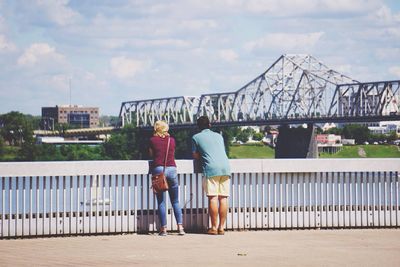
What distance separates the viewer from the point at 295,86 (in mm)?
140250

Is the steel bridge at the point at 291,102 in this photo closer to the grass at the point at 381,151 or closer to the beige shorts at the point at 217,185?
the grass at the point at 381,151

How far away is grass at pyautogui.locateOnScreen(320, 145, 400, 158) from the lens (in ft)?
441

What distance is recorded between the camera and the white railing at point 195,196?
11281 mm

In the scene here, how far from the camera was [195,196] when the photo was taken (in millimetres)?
11922

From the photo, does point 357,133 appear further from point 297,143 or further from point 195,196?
point 195,196

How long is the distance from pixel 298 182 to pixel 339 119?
308 feet

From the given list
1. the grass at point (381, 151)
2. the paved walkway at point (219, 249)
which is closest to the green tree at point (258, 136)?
the grass at point (381, 151)

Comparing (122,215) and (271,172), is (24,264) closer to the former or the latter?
(122,215)

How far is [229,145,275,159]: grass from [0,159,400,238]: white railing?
125 meters

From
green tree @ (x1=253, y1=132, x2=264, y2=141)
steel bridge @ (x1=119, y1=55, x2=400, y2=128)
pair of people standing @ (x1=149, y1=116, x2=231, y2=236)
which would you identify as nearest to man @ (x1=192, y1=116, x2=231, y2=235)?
pair of people standing @ (x1=149, y1=116, x2=231, y2=236)

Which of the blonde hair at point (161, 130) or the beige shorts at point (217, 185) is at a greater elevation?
the blonde hair at point (161, 130)

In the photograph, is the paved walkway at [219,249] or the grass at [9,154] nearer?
the paved walkway at [219,249]

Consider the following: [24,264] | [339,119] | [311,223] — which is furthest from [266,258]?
[339,119]

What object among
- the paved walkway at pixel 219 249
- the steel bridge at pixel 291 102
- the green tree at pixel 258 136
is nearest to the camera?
the paved walkway at pixel 219 249
